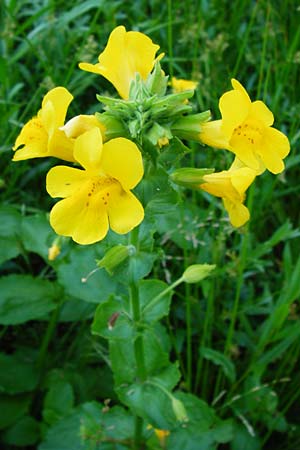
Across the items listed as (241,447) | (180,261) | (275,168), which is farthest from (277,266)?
(275,168)

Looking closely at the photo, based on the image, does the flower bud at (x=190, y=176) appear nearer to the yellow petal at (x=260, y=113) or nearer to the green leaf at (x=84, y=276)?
the yellow petal at (x=260, y=113)

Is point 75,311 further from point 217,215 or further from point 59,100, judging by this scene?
point 59,100

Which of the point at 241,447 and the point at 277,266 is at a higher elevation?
the point at 277,266

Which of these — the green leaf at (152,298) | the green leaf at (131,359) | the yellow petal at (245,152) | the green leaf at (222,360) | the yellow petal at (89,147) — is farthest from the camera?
the green leaf at (222,360)

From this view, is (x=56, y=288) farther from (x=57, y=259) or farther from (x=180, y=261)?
(x=180, y=261)

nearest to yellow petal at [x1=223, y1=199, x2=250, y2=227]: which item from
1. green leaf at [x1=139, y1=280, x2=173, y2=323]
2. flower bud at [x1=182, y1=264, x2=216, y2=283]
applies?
flower bud at [x1=182, y1=264, x2=216, y2=283]

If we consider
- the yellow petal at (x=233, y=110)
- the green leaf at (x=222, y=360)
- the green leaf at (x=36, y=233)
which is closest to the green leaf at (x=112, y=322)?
the green leaf at (x=222, y=360)

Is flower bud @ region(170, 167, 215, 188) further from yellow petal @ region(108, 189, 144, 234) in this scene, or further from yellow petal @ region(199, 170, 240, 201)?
yellow petal @ region(108, 189, 144, 234)
